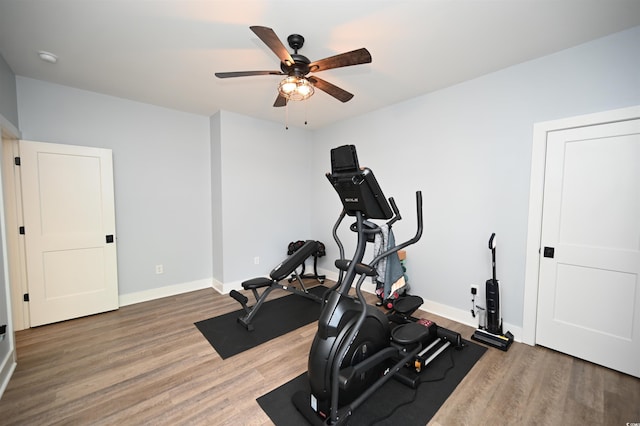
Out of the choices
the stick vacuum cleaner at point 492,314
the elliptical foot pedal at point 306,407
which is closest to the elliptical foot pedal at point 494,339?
the stick vacuum cleaner at point 492,314

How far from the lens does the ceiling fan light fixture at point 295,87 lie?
6.82 feet

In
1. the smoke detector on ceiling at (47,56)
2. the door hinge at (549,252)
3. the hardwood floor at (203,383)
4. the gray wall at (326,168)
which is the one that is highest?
the smoke detector on ceiling at (47,56)

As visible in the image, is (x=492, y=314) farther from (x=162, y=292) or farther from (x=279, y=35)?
(x=162, y=292)

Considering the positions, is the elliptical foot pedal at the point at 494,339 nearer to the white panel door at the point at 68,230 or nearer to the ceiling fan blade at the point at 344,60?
the ceiling fan blade at the point at 344,60

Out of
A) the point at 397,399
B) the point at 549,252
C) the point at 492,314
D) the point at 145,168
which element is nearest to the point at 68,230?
the point at 145,168

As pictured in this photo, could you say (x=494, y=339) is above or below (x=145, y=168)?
below

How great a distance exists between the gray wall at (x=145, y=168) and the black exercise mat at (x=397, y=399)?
9.19 ft

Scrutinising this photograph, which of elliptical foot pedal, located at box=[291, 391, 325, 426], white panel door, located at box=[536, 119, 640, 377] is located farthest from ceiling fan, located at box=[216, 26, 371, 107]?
elliptical foot pedal, located at box=[291, 391, 325, 426]

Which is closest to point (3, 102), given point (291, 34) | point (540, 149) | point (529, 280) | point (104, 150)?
point (104, 150)

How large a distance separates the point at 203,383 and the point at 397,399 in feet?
4.99

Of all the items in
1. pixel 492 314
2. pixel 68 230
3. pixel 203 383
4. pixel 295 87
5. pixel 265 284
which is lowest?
pixel 203 383

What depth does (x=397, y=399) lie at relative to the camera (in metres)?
1.89

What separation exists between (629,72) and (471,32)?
132 cm

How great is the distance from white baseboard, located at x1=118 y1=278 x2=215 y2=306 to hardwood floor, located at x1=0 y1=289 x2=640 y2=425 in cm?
66
